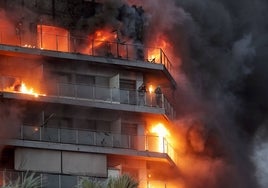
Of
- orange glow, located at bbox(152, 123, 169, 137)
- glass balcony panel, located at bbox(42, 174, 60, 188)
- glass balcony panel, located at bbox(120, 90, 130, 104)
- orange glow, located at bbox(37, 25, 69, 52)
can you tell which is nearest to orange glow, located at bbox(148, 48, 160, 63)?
glass balcony panel, located at bbox(120, 90, 130, 104)

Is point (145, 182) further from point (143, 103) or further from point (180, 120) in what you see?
point (180, 120)

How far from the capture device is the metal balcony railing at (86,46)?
296ft

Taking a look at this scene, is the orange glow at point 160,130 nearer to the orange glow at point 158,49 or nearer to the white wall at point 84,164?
the orange glow at point 158,49

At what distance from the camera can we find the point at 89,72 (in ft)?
301

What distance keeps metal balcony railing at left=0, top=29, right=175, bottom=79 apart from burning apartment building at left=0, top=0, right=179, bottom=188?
2.8 inches

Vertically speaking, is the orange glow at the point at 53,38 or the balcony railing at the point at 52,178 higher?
the orange glow at the point at 53,38

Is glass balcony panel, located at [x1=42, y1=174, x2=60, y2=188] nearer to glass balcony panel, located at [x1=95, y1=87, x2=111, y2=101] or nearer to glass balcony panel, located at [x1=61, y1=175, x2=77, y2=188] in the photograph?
glass balcony panel, located at [x1=61, y1=175, x2=77, y2=188]

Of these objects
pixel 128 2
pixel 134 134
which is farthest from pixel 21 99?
→ pixel 128 2

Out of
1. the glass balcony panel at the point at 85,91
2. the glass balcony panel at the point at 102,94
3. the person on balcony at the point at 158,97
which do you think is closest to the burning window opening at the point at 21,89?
the glass balcony panel at the point at 85,91

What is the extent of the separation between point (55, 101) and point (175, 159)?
11.9 metres

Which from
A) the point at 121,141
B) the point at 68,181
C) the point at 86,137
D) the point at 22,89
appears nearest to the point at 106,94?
the point at 121,141

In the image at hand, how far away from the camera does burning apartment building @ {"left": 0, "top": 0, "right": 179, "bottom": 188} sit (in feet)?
284

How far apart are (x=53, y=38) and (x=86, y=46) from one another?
8.19 feet

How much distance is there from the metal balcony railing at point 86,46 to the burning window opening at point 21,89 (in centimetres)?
285
